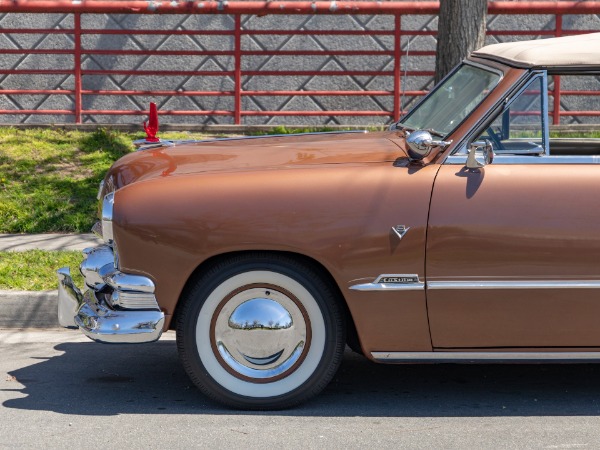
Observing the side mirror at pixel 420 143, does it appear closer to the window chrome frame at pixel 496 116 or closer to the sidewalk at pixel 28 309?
the window chrome frame at pixel 496 116

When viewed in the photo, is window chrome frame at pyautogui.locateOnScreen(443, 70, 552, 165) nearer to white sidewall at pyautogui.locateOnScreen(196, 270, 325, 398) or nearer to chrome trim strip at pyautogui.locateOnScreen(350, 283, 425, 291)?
chrome trim strip at pyautogui.locateOnScreen(350, 283, 425, 291)

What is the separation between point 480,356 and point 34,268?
11.6 feet

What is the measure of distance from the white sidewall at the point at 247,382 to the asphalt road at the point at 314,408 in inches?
4.7

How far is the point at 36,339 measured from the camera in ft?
21.3

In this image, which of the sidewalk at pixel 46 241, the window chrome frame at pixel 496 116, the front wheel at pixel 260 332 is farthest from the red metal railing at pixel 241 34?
the front wheel at pixel 260 332

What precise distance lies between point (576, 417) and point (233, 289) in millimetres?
1660

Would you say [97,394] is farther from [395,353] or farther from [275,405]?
[395,353]

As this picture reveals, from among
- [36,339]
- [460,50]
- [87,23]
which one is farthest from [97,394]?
[87,23]

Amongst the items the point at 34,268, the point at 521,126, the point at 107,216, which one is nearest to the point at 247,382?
the point at 107,216

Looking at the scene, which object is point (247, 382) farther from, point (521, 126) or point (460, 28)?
point (460, 28)


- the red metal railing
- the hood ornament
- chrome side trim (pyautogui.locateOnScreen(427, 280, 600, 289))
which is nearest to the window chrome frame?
chrome side trim (pyautogui.locateOnScreen(427, 280, 600, 289))

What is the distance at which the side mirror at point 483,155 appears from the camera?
489 cm

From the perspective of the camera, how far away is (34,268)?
7344mm

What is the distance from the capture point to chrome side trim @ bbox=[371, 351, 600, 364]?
4.93 meters
